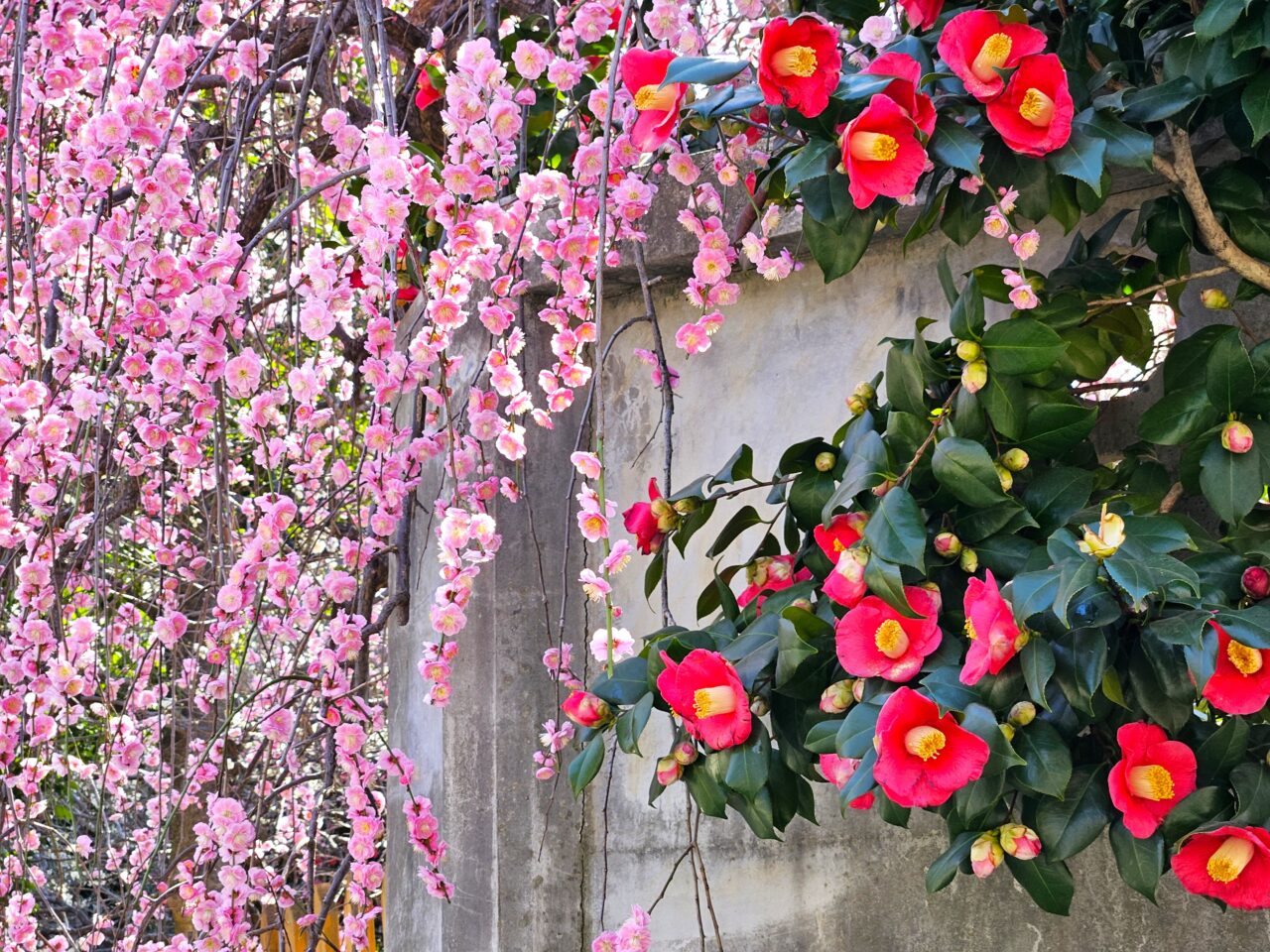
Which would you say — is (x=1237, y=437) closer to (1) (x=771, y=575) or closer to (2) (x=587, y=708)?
(1) (x=771, y=575)

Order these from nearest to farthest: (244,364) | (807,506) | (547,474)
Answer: (807,506), (244,364), (547,474)

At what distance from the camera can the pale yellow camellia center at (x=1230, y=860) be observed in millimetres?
978

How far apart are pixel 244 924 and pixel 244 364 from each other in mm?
894

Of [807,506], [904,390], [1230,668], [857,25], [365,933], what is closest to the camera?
[1230,668]

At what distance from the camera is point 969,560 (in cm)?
110

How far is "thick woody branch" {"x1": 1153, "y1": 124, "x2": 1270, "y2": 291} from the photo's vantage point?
1.23 m

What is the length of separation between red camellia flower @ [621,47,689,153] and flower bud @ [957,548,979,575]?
483 millimetres

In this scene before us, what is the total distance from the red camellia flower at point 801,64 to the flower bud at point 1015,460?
34 centimetres

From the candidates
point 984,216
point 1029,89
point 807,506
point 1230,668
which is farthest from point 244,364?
point 1230,668

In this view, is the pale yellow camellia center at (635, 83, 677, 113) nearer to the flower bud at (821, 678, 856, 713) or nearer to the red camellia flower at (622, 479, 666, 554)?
the red camellia flower at (622, 479, 666, 554)

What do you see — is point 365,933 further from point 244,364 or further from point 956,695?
point 956,695

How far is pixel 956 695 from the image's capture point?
102cm

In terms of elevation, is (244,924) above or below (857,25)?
below

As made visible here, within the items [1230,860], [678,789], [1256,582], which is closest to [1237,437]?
[1256,582]
